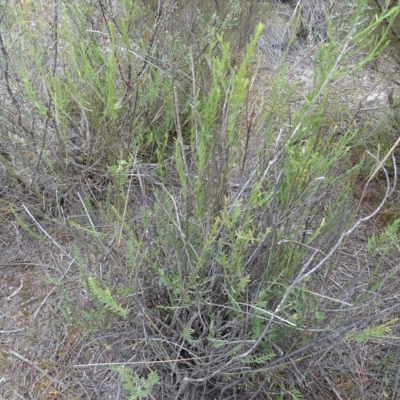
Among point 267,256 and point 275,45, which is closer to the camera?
point 267,256

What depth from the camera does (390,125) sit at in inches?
98.3

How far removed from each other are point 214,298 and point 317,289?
40 cm

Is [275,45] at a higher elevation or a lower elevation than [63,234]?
higher

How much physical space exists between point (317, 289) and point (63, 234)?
1180 mm

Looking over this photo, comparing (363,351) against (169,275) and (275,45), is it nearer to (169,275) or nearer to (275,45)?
(169,275)

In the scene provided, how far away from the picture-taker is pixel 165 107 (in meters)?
2.07

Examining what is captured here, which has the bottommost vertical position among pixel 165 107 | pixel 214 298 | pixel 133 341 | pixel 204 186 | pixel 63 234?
pixel 63 234

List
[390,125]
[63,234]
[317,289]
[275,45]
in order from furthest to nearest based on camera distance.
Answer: [275,45], [390,125], [63,234], [317,289]

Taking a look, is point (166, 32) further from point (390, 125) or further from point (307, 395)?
point (307, 395)

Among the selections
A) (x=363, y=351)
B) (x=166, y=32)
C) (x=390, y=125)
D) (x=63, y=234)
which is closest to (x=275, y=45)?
(x=390, y=125)

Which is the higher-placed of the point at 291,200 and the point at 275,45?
the point at 291,200

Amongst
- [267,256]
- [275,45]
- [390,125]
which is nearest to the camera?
[267,256]

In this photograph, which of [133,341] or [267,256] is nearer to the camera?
[267,256]

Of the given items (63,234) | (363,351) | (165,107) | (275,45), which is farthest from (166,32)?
(275,45)
